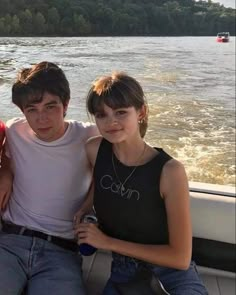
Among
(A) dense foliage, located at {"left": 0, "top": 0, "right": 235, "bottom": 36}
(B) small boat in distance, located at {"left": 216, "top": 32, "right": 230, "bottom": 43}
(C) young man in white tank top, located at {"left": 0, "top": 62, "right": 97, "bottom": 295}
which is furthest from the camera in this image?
(B) small boat in distance, located at {"left": 216, "top": 32, "right": 230, "bottom": 43}

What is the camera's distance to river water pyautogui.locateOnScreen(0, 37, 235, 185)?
4348 millimetres

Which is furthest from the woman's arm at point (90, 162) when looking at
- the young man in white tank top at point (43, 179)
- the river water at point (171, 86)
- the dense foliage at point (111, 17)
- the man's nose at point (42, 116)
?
the dense foliage at point (111, 17)

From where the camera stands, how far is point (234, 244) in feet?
5.04

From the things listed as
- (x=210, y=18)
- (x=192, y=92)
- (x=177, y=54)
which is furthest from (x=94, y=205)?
(x=210, y=18)

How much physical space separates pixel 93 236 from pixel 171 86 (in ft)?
21.3

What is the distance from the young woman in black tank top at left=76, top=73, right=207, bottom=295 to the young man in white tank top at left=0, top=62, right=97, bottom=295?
12cm

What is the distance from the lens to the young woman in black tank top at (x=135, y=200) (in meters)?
1.19

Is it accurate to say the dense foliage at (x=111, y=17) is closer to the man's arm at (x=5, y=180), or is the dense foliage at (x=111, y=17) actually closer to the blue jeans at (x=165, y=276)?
the man's arm at (x=5, y=180)

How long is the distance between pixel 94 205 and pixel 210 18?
492 inches


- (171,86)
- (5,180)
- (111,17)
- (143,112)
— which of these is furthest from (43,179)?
(111,17)

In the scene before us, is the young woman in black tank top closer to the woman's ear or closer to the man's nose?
the woman's ear

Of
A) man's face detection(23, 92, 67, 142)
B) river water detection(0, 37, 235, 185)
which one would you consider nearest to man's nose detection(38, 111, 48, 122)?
man's face detection(23, 92, 67, 142)

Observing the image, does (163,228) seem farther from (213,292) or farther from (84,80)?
(84,80)

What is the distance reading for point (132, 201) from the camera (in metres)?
1.23
